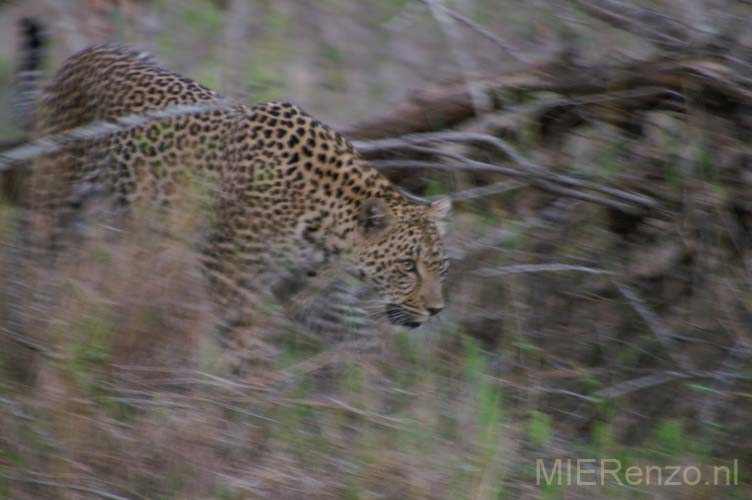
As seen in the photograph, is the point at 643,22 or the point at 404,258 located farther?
the point at 404,258

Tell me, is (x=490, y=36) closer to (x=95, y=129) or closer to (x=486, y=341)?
(x=486, y=341)

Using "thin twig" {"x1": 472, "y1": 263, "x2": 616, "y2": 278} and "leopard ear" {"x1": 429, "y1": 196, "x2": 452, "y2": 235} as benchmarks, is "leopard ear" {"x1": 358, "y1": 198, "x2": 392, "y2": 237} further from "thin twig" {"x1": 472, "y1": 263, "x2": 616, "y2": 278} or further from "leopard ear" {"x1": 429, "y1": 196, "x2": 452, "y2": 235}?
"thin twig" {"x1": 472, "y1": 263, "x2": 616, "y2": 278}

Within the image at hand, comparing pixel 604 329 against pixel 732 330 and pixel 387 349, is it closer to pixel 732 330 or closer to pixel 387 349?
pixel 732 330

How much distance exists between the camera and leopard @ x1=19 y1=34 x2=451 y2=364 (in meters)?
5.15

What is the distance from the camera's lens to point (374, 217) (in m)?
5.27

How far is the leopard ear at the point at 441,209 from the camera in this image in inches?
210

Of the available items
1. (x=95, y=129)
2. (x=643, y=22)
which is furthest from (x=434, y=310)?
(x=95, y=129)

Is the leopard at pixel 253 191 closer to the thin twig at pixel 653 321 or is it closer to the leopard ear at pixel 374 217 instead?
the leopard ear at pixel 374 217

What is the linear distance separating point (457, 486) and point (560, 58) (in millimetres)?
2485

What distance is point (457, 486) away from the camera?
3611 mm

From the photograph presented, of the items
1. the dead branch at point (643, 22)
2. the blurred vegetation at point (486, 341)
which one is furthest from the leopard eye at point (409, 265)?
the dead branch at point (643, 22)

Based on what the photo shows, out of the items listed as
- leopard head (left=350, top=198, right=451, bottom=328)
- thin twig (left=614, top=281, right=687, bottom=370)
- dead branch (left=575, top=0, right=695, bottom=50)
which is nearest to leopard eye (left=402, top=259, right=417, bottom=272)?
leopard head (left=350, top=198, right=451, bottom=328)

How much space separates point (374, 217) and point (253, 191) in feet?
1.99

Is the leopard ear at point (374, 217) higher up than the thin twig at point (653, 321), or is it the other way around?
the leopard ear at point (374, 217)
